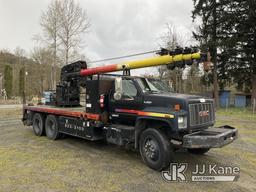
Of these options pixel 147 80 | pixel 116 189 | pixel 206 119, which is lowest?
pixel 116 189

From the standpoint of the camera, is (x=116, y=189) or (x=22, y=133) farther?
(x=22, y=133)

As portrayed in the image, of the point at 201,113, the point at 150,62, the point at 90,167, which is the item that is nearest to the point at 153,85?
the point at 150,62

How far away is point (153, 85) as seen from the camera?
7.25 meters

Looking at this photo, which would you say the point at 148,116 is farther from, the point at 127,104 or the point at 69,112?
the point at 69,112

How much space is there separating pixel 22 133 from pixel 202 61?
26.4 ft

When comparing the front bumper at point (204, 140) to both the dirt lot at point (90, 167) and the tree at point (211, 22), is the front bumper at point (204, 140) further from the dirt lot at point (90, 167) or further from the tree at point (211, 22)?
the tree at point (211, 22)

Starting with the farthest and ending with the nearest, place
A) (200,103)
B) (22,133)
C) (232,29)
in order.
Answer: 1. (232,29)
2. (22,133)
3. (200,103)

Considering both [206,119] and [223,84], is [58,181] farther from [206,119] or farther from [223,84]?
[223,84]

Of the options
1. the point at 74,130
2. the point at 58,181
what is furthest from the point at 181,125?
the point at 74,130

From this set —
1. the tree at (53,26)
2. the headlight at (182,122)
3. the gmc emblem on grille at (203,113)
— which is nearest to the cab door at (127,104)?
the headlight at (182,122)

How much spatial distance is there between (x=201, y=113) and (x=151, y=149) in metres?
1.42

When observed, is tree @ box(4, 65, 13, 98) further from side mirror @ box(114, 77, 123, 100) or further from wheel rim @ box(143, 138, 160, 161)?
wheel rim @ box(143, 138, 160, 161)

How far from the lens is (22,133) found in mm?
11156

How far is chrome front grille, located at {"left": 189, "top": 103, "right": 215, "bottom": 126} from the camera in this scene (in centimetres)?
596
